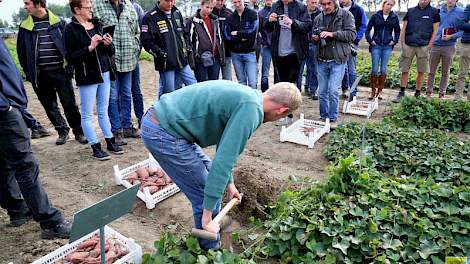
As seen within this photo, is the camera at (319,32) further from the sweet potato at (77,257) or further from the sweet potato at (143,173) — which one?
the sweet potato at (77,257)

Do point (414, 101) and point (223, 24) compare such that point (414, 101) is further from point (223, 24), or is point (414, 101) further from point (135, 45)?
point (135, 45)

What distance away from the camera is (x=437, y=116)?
5641 mm

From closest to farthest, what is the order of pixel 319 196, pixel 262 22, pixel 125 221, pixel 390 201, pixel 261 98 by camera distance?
1. pixel 261 98
2. pixel 390 201
3. pixel 319 196
4. pixel 125 221
5. pixel 262 22

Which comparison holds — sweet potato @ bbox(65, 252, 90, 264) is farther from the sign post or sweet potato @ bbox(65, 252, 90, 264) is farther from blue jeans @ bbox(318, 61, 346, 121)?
blue jeans @ bbox(318, 61, 346, 121)

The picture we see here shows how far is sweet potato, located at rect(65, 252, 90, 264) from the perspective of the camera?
2.54 metres

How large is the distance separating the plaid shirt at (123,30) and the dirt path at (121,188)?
3.73 feet

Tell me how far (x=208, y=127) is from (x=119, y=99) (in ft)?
Result: 10.4

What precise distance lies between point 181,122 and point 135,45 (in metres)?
3.02

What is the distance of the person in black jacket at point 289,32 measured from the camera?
5777 millimetres

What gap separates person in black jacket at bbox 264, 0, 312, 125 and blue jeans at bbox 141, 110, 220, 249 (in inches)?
145

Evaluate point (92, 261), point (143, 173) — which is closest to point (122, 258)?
point (92, 261)

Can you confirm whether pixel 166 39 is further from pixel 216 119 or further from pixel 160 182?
pixel 216 119

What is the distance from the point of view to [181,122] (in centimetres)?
222

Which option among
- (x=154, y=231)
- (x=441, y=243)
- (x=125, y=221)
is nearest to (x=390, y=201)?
(x=441, y=243)
